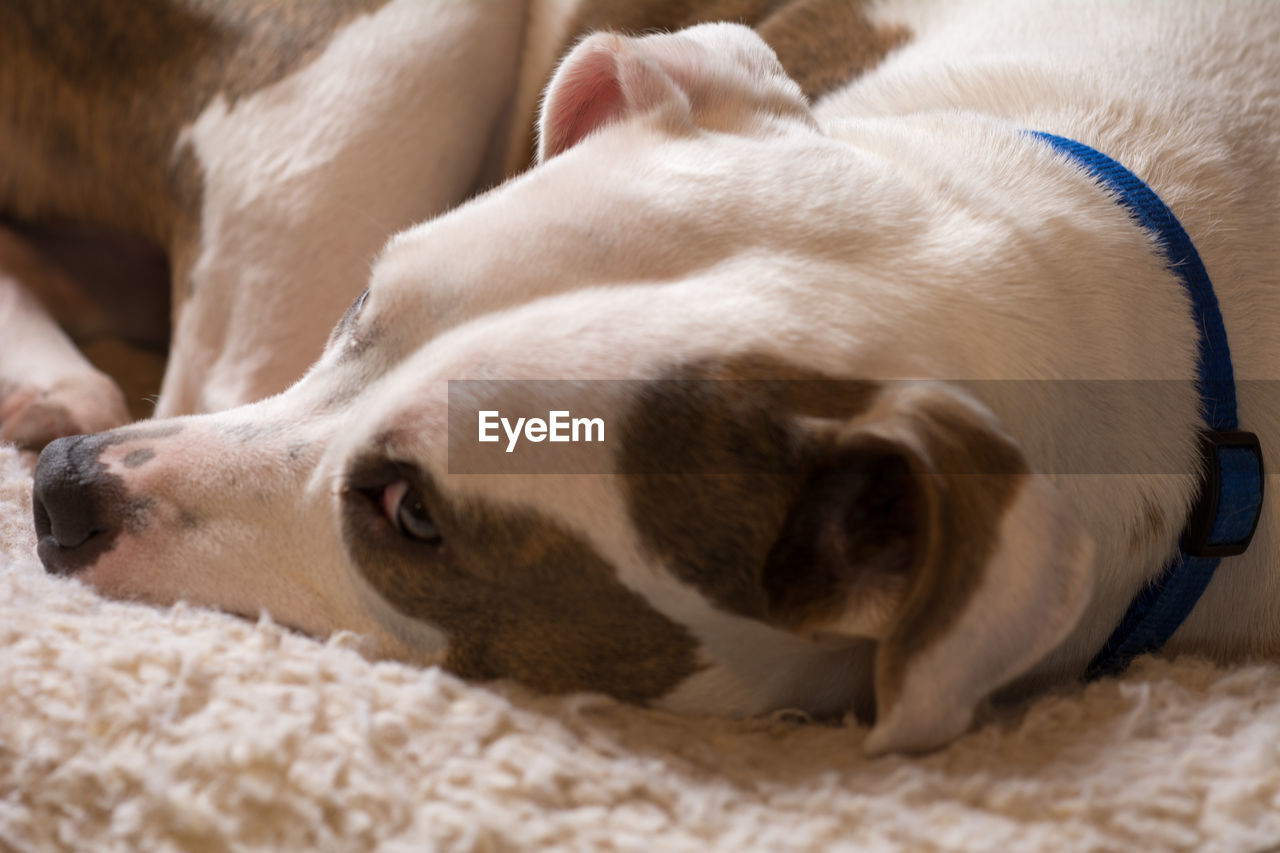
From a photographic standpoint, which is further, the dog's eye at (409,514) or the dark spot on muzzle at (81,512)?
the dark spot on muzzle at (81,512)

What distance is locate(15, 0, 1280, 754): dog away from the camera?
111 cm

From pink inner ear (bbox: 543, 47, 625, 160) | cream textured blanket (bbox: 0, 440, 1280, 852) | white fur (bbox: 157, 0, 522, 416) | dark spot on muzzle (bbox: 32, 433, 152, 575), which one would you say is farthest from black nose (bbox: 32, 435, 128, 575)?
pink inner ear (bbox: 543, 47, 625, 160)

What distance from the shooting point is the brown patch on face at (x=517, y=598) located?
119 cm

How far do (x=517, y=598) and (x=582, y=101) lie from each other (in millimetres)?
662

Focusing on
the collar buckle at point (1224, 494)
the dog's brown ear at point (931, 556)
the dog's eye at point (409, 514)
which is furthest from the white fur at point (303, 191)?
the collar buckle at point (1224, 494)

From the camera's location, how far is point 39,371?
193 cm

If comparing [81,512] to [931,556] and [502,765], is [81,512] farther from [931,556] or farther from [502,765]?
[931,556]

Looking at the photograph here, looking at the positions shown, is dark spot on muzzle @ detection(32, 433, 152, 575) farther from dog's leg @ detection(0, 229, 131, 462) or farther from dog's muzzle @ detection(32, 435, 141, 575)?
dog's leg @ detection(0, 229, 131, 462)

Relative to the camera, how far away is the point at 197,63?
211 centimetres

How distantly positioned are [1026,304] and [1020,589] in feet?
1.04

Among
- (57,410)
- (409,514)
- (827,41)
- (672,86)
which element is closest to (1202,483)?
(672,86)

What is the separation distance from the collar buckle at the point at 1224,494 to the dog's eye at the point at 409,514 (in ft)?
2.64

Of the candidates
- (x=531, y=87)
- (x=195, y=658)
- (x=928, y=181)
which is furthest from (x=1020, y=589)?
(x=531, y=87)

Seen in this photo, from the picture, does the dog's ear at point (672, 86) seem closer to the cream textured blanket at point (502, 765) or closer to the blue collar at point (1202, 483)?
the blue collar at point (1202, 483)
